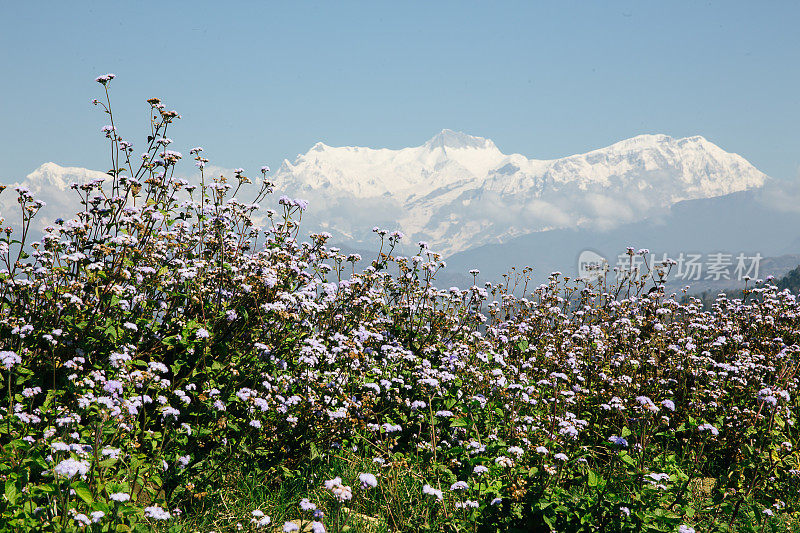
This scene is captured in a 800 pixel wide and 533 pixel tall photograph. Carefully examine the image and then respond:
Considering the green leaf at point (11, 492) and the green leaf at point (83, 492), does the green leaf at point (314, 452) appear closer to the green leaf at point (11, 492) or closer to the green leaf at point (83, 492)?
the green leaf at point (83, 492)

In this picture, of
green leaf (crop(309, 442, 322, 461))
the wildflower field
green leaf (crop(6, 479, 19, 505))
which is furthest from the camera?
green leaf (crop(309, 442, 322, 461))

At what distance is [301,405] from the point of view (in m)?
6.12

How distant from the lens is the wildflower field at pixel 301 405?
4625 millimetres

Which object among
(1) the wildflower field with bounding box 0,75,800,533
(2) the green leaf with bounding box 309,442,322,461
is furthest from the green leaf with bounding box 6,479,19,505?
(2) the green leaf with bounding box 309,442,322,461

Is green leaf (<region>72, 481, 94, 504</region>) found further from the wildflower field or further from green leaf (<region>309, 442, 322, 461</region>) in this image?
green leaf (<region>309, 442, 322, 461</region>)

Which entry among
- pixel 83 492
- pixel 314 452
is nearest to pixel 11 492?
pixel 83 492

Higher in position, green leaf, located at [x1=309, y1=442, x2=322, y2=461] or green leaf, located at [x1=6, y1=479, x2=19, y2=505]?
green leaf, located at [x1=6, y1=479, x2=19, y2=505]

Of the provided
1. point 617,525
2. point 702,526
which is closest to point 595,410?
point 702,526

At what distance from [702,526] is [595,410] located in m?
2.72

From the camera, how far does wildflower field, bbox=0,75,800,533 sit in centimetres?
462

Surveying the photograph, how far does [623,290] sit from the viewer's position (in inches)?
524

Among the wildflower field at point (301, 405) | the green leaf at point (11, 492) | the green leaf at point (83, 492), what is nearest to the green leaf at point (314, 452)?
the wildflower field at point (301, 405)

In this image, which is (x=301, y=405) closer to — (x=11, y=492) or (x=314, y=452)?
(x=314, y=452)

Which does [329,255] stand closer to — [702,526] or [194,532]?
[194,532]
